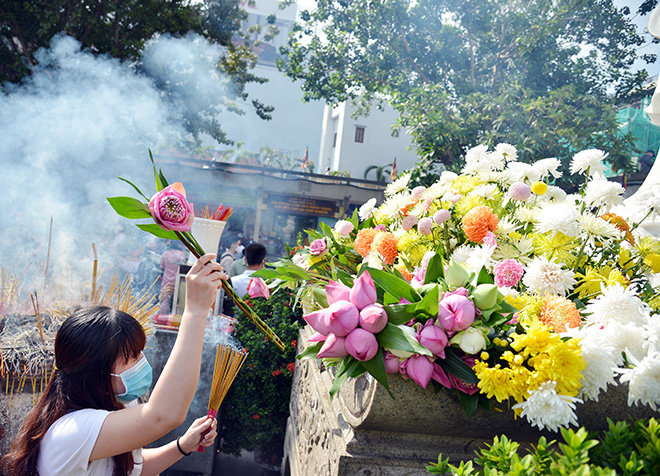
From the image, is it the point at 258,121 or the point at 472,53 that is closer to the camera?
the point at 472,53

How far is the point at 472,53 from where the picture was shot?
428 inches

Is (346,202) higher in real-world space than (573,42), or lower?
lower

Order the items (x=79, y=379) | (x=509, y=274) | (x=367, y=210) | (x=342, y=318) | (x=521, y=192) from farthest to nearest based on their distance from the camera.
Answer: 1. (x=367, y=210)
2. (x=521, y=192)
3. (x=79, y=379)
4. (x=509, y=274)
5. (x=342, y=318)

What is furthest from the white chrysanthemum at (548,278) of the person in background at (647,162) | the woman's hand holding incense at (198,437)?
the person in background at (647,162)

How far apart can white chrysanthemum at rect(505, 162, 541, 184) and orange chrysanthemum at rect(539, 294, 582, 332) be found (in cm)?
70

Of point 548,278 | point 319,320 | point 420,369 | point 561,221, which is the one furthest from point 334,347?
point 561,221

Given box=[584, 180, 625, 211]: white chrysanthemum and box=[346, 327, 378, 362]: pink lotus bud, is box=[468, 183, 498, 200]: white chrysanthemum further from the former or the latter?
box=[346, 327, 378, 362]: pink lotus bud

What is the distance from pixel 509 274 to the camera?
1.44 meters

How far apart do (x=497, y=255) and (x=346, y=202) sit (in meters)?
17.5

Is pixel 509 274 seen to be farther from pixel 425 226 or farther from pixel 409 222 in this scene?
pixel 409 222

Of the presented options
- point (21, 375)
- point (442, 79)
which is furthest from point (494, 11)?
point (21, 375)

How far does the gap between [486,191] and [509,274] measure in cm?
47

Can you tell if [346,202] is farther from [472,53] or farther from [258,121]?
[258,121]

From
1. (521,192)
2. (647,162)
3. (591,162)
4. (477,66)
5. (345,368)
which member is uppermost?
(477,66)
